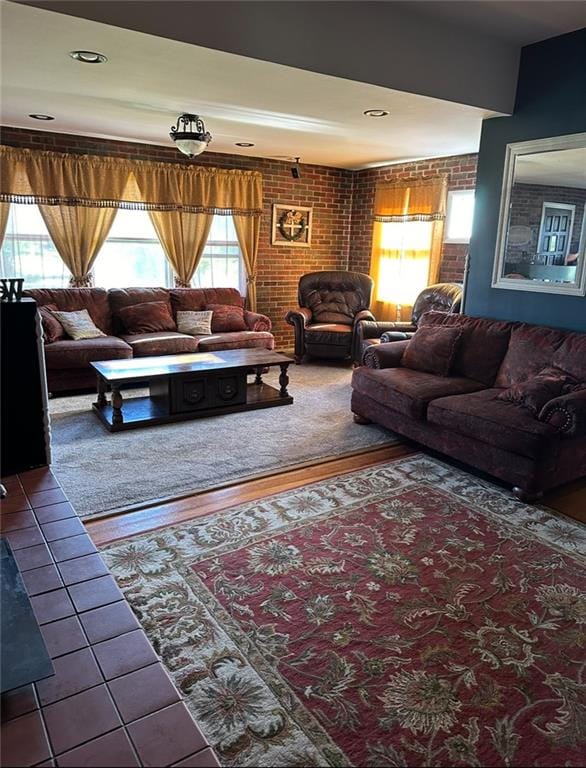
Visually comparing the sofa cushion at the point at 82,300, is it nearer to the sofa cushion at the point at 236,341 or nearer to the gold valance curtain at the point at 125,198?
the gold valance curtain at the point at 125,198

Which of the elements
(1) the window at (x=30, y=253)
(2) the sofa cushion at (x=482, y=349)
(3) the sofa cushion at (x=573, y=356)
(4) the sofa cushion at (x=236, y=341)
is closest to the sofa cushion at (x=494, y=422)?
(2) the sofa cushion at (x=482, y=349)

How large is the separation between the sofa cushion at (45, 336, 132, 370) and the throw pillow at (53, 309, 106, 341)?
8 centimetres

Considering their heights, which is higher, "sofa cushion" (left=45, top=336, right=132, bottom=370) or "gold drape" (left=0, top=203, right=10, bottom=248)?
"gold drape" (left=0, top=203, right=10, bottom=248)

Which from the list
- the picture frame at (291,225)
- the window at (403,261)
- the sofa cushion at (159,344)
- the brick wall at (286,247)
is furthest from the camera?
the picture frame at (291,225)

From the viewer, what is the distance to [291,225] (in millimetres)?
6715

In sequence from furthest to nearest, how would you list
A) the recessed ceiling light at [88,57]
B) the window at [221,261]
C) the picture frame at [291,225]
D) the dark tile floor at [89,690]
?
the picture frame at [291,225], the window at [221,261], the recessed ceiling light at [88,57], the dark tile floor at [89,690]

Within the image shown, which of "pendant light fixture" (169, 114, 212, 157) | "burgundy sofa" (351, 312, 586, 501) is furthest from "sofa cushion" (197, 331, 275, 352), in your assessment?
"pendant light fixture" (169, 114, 212, 157)

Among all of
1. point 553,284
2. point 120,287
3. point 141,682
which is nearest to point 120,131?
point 120,287

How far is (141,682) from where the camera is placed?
1.22 m

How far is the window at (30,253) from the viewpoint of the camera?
16.9ft

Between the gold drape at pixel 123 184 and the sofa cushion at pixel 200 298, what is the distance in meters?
0.91

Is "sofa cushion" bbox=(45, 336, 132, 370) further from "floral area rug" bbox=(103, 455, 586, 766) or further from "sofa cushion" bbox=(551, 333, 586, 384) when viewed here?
"sofa cushion" bbox=(551, 333, 586, 384)

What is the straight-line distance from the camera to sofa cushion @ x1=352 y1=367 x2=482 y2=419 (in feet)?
11.6

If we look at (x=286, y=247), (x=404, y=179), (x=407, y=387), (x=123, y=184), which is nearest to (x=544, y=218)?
(x=407, y=387)
